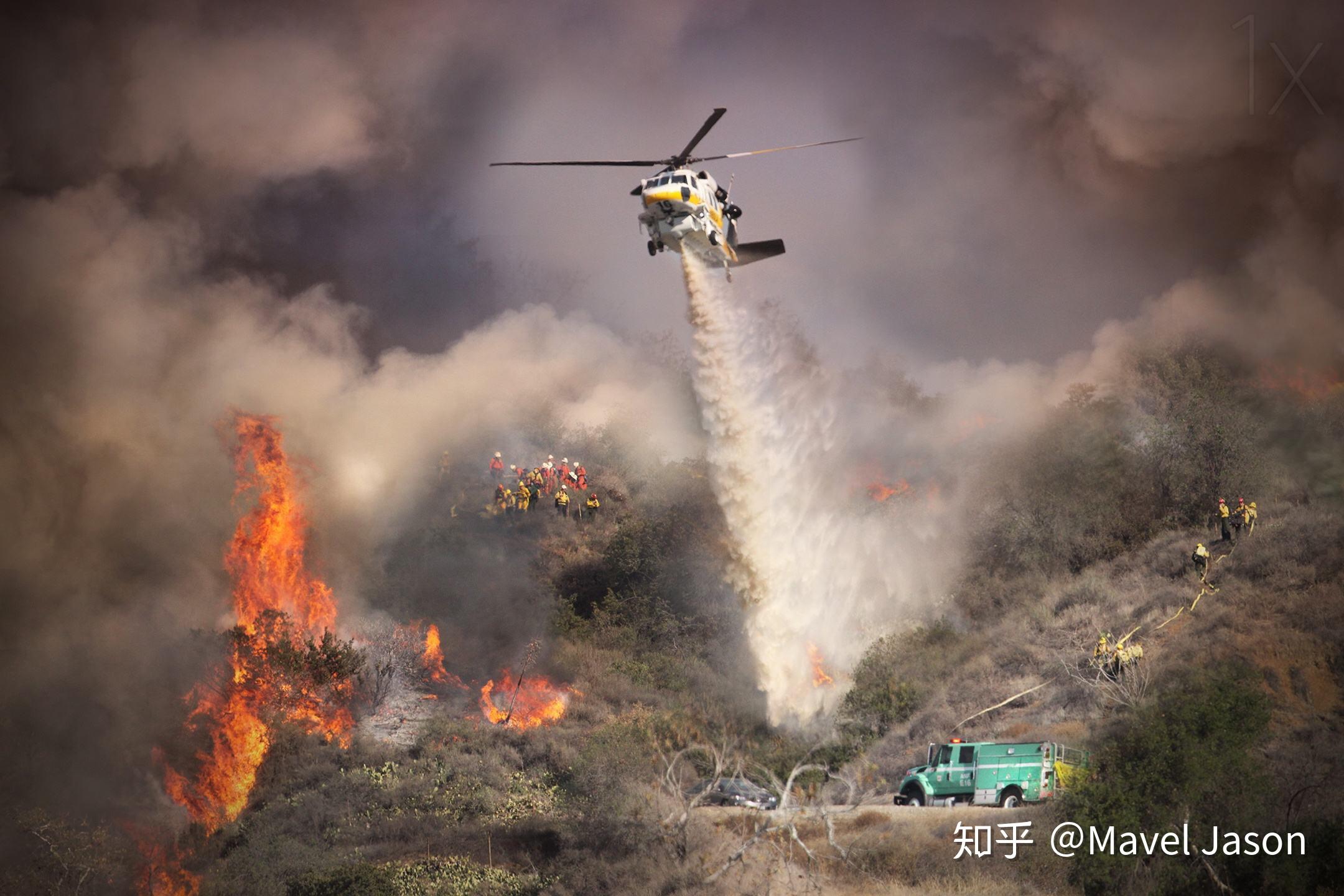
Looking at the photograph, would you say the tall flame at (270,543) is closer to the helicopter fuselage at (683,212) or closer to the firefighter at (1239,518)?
the helicopter fuselage at (683,212)

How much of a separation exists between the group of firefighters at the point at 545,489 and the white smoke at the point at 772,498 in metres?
18.7

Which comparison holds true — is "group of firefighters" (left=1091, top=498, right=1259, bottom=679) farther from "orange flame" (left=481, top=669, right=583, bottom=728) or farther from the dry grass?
"orange flame" (left=481, top=669, right=583, bottom=728)

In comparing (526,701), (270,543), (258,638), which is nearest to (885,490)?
(526,701)

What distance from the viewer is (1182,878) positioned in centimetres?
2547

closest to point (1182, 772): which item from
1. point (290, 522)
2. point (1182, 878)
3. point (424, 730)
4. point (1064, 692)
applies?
point (1182, 878)

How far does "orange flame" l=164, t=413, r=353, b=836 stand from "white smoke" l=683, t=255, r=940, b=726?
1807 cm

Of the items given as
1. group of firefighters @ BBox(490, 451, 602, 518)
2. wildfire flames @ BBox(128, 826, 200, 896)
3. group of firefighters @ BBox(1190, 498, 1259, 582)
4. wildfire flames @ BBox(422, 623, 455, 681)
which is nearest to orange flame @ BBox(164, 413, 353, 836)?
wildfire flames @ BBox(128, 826, 200, 896)

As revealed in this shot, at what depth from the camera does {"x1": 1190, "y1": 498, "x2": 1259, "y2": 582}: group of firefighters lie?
40.5m

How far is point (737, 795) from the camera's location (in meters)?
33.3

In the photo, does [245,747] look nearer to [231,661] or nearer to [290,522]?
[231,661]

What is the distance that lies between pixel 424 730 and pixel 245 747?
283 inches

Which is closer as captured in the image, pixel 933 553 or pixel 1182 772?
pixel 1182 772

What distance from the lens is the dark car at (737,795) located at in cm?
3309

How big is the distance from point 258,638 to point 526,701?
13020mm
